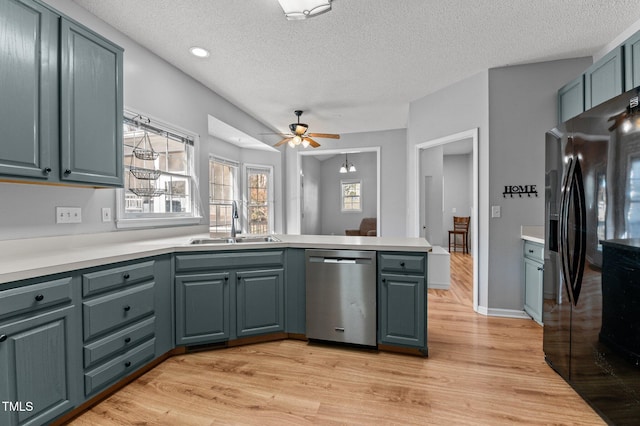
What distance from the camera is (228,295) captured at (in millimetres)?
2377

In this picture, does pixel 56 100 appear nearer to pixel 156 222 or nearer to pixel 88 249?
pixel 88 249

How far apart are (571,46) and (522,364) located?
2.88 m

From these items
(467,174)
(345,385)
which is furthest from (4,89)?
(467,174)

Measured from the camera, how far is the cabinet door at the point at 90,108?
1770 millimetres

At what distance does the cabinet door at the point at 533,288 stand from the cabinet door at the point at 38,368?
3550mm

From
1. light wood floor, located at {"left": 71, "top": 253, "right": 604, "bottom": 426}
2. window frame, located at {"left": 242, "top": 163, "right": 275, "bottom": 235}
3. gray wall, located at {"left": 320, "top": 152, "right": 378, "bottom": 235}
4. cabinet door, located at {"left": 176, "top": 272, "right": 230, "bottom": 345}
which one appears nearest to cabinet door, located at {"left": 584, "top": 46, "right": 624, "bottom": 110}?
light wood floor, located at {"left": 71, "top": 253, "right": 604, "bottom": 426}

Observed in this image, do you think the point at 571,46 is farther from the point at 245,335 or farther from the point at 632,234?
the point at 245,335

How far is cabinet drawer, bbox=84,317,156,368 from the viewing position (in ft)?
5.43

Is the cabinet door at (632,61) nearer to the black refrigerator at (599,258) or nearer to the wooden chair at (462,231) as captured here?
the black refrigerator at (599,258)

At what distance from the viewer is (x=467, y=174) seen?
819 cm

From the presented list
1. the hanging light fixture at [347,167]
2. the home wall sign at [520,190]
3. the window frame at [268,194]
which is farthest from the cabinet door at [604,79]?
the hanging light fixture at [347,167]

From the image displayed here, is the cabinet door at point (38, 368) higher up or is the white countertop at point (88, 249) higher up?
the white countertop at point (88, 249)

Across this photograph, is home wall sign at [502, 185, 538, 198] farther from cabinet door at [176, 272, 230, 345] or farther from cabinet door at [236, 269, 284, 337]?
cabinet door at [176, 272, 230, 345]

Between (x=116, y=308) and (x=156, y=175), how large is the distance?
60.2 inches
